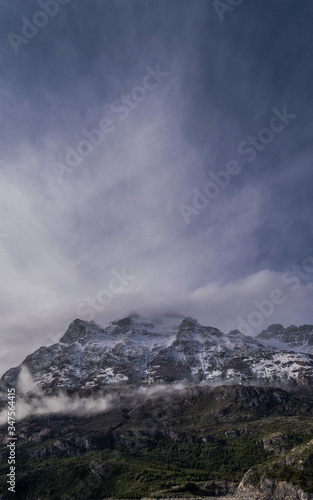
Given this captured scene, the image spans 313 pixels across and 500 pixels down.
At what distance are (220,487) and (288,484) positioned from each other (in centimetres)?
6023

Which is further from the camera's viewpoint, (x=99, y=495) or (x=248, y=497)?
(x=99, y=495)

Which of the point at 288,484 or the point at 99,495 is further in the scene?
the point at 99,495

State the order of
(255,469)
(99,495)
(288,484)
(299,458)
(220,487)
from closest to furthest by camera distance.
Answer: (288,484)
(299,458)
(255,469)
(220,487)
(99,495)

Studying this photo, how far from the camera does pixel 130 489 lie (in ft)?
604

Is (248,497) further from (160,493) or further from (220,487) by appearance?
(160,493)

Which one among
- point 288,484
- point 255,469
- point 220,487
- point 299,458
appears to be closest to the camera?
point 288,484

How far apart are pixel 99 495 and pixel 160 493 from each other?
52.9 meters

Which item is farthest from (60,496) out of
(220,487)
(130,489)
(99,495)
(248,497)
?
(248,497)

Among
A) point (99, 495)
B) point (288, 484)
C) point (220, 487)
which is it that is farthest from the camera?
point (99, 495)

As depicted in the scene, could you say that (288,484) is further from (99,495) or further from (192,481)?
(99,495)

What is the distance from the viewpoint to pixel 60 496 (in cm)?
19638

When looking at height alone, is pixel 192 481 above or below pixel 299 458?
below

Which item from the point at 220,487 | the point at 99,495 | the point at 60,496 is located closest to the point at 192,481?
→ the point at 220,487

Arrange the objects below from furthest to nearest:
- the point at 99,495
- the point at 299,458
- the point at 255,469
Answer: the point at 99,495
the point at 255,469
the point at 299,458
